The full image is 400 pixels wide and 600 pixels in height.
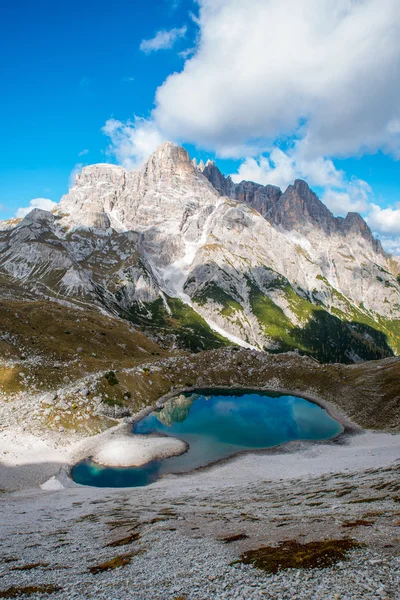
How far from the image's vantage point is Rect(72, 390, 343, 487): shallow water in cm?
5972

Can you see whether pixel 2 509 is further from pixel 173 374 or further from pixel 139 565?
pixel 173 374

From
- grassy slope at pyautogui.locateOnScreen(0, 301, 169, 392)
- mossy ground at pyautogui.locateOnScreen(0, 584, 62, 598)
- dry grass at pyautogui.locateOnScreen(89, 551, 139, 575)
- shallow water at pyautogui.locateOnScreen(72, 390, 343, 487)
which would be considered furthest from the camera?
grassy slope at pyautogui.locateOnScreen(0, 301, 169, 392)

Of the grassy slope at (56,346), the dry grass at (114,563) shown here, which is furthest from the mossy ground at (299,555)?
the grassy slope at (56,346)

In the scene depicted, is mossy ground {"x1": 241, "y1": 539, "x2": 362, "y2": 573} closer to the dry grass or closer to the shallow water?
the dry grass

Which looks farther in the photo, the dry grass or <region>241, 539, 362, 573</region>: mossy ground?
the dry grass

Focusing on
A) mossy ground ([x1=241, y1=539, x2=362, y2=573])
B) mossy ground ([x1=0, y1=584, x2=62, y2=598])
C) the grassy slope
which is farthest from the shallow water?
mossy ground ([x1=241, y1=539, x2=362, y2=573])

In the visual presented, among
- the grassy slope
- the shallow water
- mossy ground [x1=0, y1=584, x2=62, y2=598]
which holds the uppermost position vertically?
the grassy slope

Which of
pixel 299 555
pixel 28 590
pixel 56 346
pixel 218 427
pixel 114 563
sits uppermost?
pixel 56 346

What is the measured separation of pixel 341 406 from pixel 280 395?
2046cm

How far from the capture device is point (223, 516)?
105 ft

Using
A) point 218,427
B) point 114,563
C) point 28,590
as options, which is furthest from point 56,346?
point 28,590

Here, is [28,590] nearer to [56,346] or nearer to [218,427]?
[218,427]

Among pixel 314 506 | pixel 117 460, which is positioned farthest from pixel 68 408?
pixel 314 506

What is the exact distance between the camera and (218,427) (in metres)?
84.3
